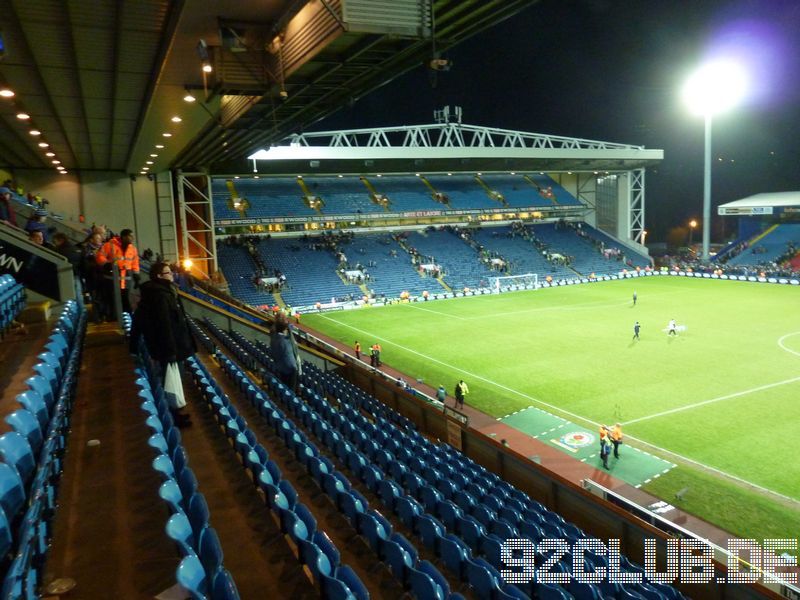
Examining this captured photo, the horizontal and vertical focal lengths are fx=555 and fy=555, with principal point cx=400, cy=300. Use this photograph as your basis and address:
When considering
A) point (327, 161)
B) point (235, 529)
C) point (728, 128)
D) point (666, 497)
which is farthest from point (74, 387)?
point (728, 128)

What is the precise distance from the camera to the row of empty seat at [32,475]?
3113 millimetres

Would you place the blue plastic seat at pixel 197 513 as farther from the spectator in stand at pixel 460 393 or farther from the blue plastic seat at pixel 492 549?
the spectator in stand at pixel 460 393

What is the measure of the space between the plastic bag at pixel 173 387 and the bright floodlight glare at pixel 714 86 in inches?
2089

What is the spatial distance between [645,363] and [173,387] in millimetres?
21067

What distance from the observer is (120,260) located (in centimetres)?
1048

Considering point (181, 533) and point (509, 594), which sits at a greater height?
point (181, 533)

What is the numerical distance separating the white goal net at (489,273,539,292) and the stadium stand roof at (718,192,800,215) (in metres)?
24.2

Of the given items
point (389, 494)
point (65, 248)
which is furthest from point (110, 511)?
point (65, 248)

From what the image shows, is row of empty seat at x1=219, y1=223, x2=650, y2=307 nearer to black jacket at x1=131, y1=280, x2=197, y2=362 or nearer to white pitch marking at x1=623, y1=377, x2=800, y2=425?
white pitch marking at x1=623, y1=377, x2=800, y2=425

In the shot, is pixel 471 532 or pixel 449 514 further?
Result: pixel 449 514

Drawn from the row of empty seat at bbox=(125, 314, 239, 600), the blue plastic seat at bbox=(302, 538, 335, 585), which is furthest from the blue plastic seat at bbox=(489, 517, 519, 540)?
the row of empty seat at bbox=(125, 314, 239, 600)

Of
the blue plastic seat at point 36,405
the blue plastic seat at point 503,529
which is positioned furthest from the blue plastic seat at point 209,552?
the blue plastic seat at point 503,529

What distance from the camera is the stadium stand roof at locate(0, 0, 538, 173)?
29.7 ft

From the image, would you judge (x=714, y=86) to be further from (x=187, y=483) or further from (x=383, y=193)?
(x=187, y=483)
